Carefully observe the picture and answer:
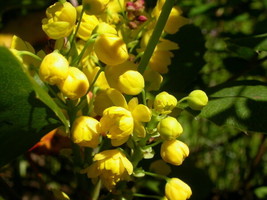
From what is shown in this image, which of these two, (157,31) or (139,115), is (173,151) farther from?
(157,31)

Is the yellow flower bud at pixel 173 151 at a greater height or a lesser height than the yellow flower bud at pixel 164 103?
lesser

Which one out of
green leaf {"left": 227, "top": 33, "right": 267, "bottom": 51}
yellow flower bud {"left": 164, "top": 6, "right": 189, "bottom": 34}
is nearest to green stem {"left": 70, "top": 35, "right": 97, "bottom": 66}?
yellow flower bud {"left": 164, "top": 6, "right": 189, "bottom": 34}

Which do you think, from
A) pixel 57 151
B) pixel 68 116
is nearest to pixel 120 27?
pixel 68 116

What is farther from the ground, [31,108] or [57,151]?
[31,108]

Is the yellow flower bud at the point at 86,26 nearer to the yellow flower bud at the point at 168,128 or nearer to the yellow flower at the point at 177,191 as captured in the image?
the yellow flower bud at the point at 168,128

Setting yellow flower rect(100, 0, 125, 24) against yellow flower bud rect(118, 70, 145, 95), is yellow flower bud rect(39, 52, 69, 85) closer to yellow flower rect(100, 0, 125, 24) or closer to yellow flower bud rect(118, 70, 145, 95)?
yellow flower bud rect(118, 70, 145, 95)

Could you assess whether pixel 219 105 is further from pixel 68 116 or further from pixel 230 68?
pixel 230 68

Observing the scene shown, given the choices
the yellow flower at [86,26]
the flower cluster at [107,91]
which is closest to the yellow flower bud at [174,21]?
the flower cluster at [107,91]
